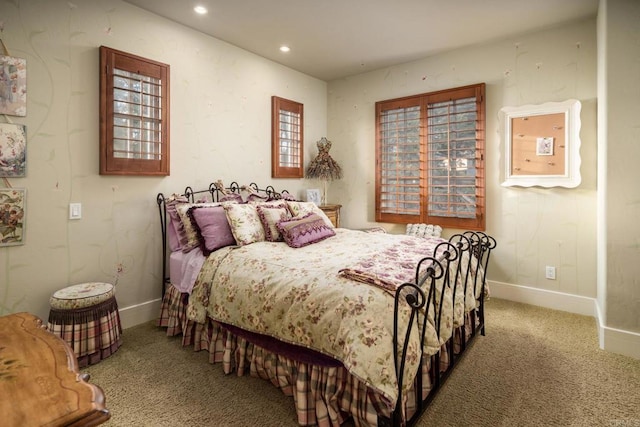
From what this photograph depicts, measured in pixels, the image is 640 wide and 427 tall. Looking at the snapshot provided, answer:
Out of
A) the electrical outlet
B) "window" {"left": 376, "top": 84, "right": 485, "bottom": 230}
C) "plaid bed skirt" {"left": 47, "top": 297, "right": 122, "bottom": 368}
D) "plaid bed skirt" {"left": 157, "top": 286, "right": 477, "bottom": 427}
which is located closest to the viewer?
"plaid bed skirt" {"left": 157, "top": 286, "right": 477, "bottom": 427}

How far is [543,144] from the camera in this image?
11.5 ft

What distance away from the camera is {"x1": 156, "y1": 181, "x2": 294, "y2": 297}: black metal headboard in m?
3.26

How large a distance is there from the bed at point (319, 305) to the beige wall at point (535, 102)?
1211 millimetres

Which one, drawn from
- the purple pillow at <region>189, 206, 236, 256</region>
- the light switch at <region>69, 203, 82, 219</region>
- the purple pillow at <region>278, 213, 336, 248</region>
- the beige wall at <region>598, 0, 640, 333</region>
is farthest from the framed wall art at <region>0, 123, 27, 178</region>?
the beige wall at <region>598, 0, 640, 333</region>

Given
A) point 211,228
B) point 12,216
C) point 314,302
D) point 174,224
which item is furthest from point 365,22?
point 12,216

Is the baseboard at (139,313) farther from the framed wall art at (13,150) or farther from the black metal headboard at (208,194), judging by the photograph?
the framed wall art at (13,150)

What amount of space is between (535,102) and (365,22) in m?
1.92

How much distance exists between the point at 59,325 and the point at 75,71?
1892 mm

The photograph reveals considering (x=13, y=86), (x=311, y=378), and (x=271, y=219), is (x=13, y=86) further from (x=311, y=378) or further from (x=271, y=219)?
(x=311, y=378)

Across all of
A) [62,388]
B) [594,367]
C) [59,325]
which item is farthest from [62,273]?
[594,367]

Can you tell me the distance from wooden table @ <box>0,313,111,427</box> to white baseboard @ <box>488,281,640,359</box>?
329 centimetres

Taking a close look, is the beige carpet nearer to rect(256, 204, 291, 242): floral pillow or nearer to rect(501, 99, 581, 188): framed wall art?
rect(256, 204, 291, 242): floral pillow

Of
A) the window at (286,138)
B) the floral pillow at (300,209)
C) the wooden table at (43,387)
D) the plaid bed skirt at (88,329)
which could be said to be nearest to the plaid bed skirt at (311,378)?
the plaid bed skirt at (88,329)

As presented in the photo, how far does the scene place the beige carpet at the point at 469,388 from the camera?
1.89 m
